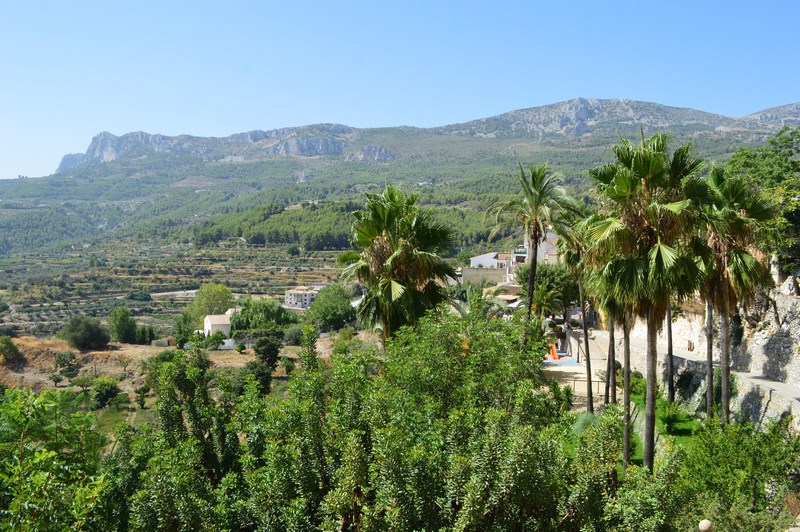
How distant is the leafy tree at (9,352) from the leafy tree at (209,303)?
108 ft

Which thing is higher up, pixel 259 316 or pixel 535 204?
pixel 535 204

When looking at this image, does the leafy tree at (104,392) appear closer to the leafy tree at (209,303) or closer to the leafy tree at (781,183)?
the leafy tree at (209,303)

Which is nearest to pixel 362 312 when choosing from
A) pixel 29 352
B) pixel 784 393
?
pixel 784 393

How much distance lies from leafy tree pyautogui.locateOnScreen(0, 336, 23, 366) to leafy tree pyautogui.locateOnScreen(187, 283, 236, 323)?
108 ft

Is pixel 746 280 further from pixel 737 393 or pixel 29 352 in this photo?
pixel 29 352

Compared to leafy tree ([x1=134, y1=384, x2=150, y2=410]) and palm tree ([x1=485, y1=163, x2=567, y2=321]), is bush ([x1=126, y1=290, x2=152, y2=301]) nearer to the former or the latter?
leafy tree ([x1=134, y1=384, x2=150, y2=410])

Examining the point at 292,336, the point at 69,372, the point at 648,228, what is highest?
the point at 648,228

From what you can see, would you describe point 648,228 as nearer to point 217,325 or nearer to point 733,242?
point 733,242

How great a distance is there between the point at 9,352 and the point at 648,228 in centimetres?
5403

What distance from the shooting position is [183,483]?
5.50 meters

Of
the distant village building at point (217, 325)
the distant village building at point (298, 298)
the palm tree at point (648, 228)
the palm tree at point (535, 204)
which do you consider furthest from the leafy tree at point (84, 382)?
the distant village building at point (298, 298)

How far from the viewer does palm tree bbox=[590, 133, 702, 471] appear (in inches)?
323

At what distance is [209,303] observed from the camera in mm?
84875

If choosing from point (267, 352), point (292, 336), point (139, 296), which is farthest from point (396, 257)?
point (139, 296)
